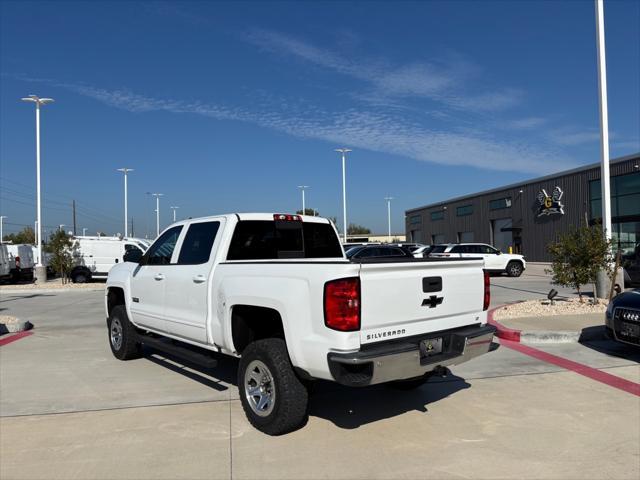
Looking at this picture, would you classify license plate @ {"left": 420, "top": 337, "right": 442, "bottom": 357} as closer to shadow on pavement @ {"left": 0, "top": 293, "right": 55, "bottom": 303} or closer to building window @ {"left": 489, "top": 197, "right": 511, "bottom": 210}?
shadow on pavement @ {"left": 0, "top": 293, "right": 55, "bottom": 303}

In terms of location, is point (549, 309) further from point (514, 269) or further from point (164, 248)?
point (514, 269)

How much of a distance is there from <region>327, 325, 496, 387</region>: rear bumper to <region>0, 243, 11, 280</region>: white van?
80.7 feet

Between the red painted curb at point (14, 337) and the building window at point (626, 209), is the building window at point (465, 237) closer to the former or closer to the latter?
the building window at point (626, 209)

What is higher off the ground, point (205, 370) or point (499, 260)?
point (499, 260)

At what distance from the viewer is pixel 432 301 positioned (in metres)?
4.32

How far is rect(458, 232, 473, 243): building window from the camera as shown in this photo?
50.3 m

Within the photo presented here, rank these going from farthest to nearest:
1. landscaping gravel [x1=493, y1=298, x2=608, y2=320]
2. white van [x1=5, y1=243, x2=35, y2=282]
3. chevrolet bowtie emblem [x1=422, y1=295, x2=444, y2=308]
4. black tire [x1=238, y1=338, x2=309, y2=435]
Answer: white van [x1=5, y1=243, x2=35, y2=282] → landscaping gravel [x1=493, y1=298, x2=608, y2=320] → chevrolet bowtie emblem [x1=422, y1=295, x2=444, y2=308] → black tire [x1=238, y1=338, x2=309, y2=435]

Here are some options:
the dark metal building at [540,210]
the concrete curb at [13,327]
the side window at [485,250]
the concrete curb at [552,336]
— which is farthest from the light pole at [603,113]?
the concrete curb at [13,327]

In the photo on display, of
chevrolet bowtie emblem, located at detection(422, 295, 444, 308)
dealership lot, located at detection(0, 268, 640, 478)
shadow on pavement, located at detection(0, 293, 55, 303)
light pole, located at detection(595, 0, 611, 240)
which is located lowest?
dealership lot, located at detection(0, 268, 640, 478)

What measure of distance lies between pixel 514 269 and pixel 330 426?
71.4ft

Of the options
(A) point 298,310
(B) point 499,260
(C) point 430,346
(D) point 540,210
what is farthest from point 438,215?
(A) point 298,310

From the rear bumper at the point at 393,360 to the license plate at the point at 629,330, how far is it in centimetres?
354

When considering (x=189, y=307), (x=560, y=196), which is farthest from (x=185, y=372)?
(x=560, y=196)

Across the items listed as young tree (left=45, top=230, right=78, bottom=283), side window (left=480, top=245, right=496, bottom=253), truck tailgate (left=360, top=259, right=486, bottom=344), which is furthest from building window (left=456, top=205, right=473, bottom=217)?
truck tailgate (left=360, top=259, right=486, bottom=344)
